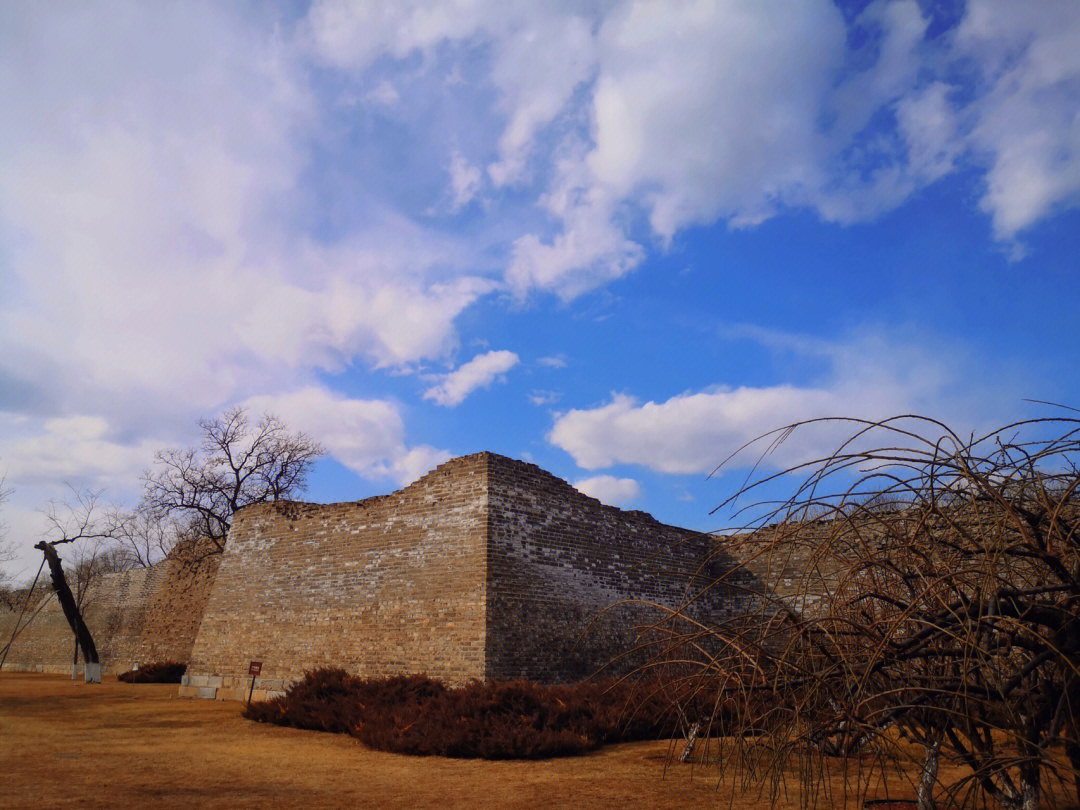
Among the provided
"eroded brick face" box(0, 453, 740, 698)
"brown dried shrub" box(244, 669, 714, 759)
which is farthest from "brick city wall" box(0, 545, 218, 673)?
"brown dried shrub" box(244, 669, 714, 759)

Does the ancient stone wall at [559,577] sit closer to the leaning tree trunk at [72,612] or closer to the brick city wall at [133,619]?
the leaning tree trunk at [72,612]

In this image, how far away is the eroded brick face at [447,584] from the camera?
13.2 metres

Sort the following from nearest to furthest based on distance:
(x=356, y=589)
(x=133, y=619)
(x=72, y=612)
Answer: (x=356, y=589)
(x=72, y=612)
(x=133, y=619)

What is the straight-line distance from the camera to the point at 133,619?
3011 cm

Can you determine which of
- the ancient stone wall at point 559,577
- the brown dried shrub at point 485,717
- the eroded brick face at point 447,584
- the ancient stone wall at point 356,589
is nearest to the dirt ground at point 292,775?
the brown dried shrub at point 485,717

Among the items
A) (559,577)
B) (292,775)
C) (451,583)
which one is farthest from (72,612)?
(292,775)

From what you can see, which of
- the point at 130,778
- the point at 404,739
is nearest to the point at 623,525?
the point at 404,739

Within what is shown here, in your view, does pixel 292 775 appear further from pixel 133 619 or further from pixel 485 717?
pixel 133 619

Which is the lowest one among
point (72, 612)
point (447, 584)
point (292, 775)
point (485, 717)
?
point (292, 775)

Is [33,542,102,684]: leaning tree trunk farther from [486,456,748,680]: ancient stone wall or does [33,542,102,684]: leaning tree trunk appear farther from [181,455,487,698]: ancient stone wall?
[486,456,748,680]: ancient stone wall

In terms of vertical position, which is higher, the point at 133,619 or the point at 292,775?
the point at 133,619

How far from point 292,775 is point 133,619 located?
2759cm

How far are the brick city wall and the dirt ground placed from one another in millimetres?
15991

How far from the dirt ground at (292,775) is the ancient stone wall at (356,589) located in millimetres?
2723
